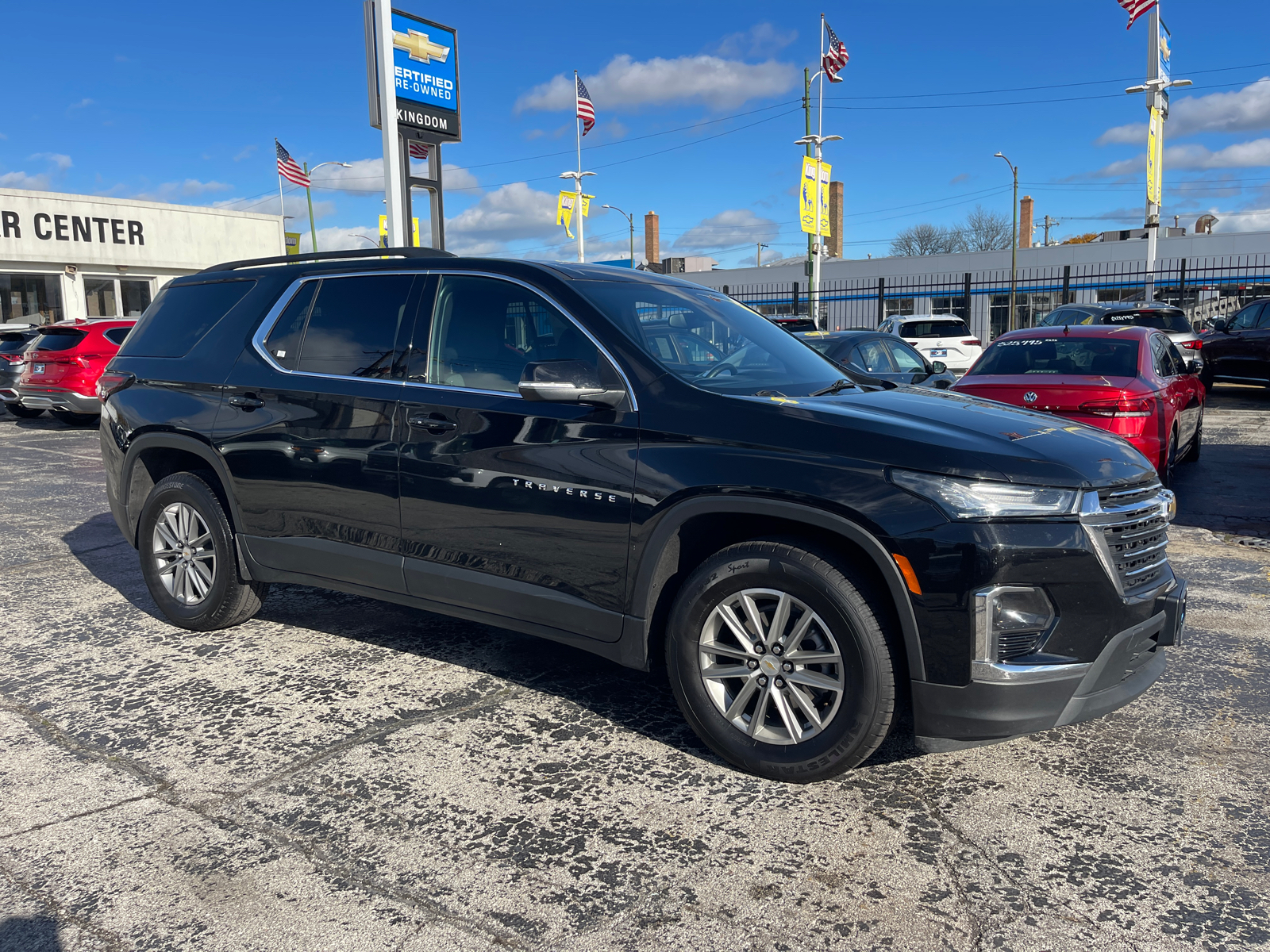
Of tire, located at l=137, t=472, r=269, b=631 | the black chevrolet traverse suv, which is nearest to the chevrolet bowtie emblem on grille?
the black chevrolet traverse suv

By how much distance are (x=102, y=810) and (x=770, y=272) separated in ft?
169

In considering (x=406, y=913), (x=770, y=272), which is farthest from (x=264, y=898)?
(x=770, y=272)

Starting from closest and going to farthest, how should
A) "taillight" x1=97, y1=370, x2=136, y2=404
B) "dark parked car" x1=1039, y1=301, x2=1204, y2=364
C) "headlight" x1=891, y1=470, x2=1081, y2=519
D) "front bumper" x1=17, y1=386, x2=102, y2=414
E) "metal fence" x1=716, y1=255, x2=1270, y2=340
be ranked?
"headlight" x1=891, y1=470, x2=1081, y2=519
"taillight" x1=97, y1=370, x2=136, y2=404
"front bumper" x1=17, y1=386, x2=102, y2=414
"dark parked car" x1=1039, y1=301, x2=1204, y2=364
"metal fence" x1=716, y1=255, x2=1270, y2=340

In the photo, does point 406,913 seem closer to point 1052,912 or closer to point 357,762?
point 357,762

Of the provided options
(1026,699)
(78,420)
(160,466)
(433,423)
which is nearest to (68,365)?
(78,420)

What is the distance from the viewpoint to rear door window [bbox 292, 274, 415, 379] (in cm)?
430

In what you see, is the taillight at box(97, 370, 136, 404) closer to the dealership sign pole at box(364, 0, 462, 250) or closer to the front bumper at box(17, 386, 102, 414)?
the dealership sign pole at box(364, 0, 462, 250)

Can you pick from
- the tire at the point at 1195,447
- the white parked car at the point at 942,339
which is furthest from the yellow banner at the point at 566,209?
the tire at the point at 1195,447

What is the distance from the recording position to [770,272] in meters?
52.3

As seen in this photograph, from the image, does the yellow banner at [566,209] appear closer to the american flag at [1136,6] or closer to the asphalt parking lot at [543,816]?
the american flag at [1136,6]

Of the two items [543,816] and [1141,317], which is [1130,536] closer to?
[543,816]

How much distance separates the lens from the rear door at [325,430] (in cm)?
423

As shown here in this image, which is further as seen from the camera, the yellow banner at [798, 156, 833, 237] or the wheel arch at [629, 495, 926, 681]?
the yellow banner at [798, 156, 833, 237]

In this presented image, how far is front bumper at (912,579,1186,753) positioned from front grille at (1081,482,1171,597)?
168 mm
